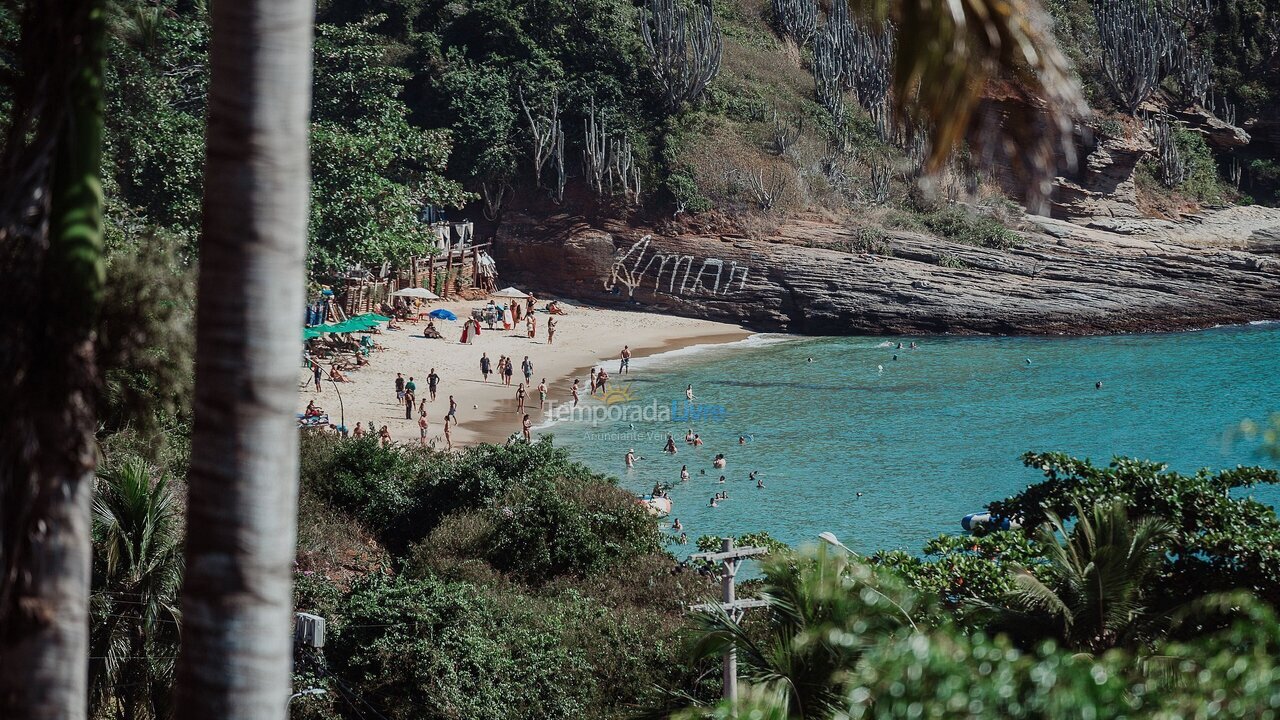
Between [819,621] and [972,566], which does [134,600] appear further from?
[972,566]

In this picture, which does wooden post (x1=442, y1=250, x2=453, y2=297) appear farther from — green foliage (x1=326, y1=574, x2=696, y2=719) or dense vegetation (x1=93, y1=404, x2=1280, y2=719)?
green foliage (x1=326, y1=574, x2=696, y2=719)

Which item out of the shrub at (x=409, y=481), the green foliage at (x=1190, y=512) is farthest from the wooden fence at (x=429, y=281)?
the green foliage at (x=1190, y=512)

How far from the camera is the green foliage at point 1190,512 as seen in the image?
9266 mm

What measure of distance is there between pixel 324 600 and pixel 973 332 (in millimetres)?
40788

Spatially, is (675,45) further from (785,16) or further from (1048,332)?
(1048,332)

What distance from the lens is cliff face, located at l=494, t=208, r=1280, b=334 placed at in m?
48.9

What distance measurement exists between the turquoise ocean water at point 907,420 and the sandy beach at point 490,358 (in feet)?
5.91

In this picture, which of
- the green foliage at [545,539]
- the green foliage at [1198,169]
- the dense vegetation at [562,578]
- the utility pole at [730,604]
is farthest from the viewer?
the green foliage at [1198,169]

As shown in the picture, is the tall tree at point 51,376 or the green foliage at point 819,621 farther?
the green foliage at point 819,621

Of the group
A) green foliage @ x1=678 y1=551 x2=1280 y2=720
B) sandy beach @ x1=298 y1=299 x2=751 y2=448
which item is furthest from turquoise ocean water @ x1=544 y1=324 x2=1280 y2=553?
green foliage @ x1=678 y1=551 x2=1280 y2=720

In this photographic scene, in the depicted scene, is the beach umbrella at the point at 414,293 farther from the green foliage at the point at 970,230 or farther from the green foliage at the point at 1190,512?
the green foliage at the point at 1190,512

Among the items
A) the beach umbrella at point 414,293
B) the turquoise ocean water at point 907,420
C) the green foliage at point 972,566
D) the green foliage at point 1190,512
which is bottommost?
the turquoise ocean water at point 907,420

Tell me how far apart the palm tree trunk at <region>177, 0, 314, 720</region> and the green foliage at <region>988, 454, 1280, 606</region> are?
742 cm

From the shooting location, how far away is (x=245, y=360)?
2996mm
